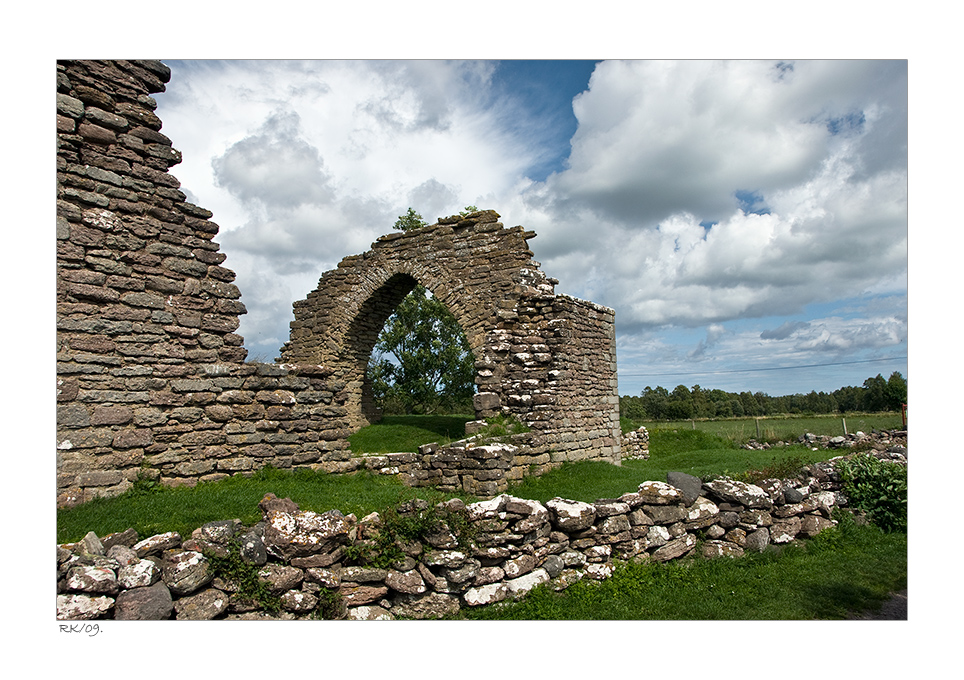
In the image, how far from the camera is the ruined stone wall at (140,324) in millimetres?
5867

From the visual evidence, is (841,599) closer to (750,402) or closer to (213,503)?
(213,503)

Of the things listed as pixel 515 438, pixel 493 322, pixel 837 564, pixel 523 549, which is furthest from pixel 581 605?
pixel 493 322

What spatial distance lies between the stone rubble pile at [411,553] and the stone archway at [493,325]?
3583 millimetres

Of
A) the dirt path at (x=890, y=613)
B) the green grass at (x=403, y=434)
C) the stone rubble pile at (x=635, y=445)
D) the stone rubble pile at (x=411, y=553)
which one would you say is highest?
the stone rubble pile at (x=411, y=553)

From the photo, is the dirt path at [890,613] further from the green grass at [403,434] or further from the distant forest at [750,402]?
the distant forest at [750,402]

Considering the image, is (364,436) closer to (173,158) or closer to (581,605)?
(173,158)

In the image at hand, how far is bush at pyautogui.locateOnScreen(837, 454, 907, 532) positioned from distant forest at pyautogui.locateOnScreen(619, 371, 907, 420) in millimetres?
14101

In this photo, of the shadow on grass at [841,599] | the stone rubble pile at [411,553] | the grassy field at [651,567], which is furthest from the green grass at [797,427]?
the shadow on grass at [841,599]

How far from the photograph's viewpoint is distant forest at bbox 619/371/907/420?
21.9m

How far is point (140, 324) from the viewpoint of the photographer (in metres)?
6.35

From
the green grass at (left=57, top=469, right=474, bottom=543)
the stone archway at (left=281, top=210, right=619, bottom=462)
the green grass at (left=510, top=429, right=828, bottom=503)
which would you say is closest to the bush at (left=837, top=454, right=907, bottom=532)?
the green grass at (left=510, top=429, right=828, bottom=503)

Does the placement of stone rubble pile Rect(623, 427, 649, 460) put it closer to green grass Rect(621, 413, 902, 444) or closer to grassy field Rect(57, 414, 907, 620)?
green grass Rect(621, 413, 902, 444)

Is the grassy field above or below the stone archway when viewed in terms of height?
below

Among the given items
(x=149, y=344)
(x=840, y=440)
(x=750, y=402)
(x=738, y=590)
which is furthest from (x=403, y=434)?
(x=750, y=402)
